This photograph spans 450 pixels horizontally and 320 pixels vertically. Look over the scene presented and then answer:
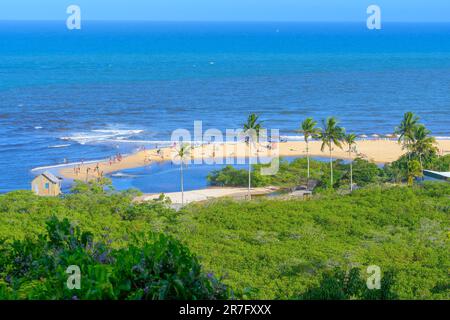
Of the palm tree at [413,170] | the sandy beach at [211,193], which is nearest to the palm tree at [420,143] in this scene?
the palm tree at [413,170]

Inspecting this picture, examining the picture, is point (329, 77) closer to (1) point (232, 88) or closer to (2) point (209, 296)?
(1) point (232, 88)

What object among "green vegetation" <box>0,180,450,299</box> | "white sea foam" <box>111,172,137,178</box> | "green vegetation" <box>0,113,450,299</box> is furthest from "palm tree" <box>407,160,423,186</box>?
"white sea foam" <box>111,172,137,178</box>

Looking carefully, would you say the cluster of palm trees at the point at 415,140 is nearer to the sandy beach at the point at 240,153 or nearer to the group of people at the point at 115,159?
the sandy beach at the point at 240,153

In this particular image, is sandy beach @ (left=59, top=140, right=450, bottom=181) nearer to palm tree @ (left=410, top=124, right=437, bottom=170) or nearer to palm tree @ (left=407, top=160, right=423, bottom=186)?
palm tree @ (left=410, top=124, right=437, bottom=170)

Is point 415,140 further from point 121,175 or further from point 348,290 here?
point 348,290

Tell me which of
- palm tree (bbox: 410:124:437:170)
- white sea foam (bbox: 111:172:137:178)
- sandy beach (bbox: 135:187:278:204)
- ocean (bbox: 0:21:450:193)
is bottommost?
sandy beach (bbox: 135:187:278:204)

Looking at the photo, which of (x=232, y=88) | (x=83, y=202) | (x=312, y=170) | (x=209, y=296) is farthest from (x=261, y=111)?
(x=209, y=296)
